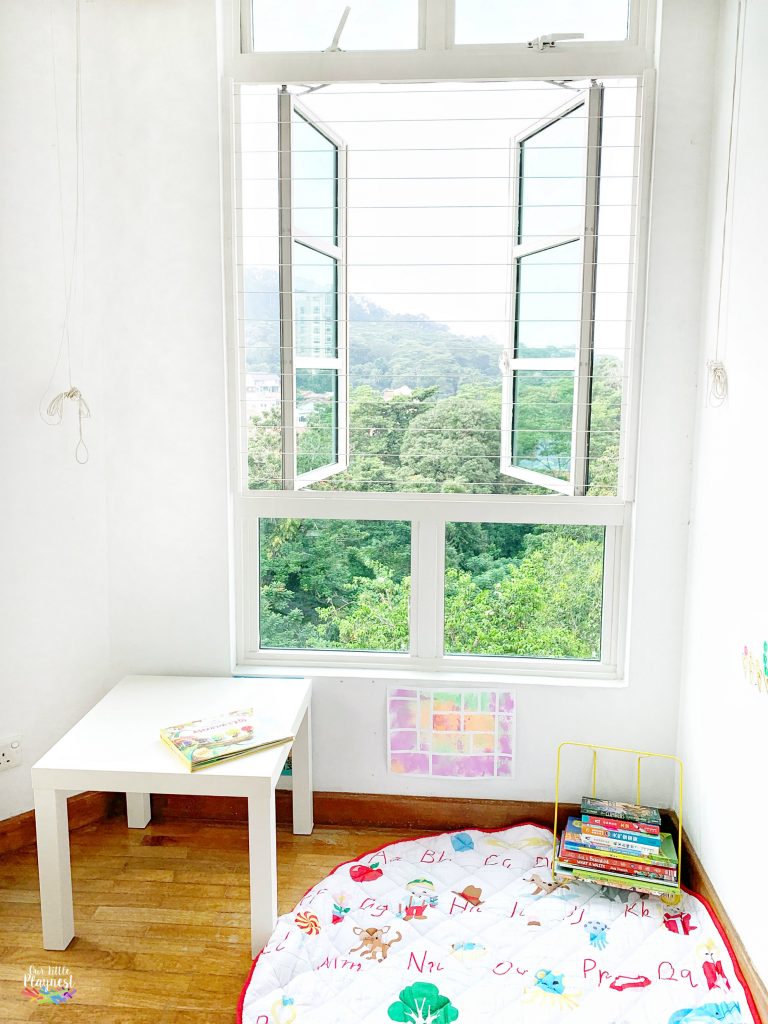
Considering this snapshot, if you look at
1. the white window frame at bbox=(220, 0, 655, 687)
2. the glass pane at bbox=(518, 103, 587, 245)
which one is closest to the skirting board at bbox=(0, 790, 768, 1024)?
the white window frame at bbox=(220, 0, 655, 687)

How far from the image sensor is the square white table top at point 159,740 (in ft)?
6.03

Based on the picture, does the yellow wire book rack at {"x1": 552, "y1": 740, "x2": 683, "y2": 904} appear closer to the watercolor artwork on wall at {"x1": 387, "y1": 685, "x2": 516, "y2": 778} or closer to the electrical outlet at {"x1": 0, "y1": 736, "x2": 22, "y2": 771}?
the watercolor artwork on wall at {"x1": 387, "y1": 685, "x2": 516, "y2": 778}

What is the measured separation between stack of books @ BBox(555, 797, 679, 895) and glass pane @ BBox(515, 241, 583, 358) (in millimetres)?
1270

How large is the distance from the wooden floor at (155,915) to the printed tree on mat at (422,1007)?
1.17 feet

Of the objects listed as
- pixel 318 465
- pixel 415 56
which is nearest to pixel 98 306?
pixel 318 465

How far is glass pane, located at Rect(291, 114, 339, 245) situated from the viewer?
2.28 meters

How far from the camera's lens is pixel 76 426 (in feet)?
7.61

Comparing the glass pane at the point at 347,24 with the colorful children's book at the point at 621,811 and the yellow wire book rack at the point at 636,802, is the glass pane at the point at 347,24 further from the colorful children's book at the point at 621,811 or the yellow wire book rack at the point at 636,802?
the colorful children's book at the point at 621,811

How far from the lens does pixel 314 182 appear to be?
2295 mm

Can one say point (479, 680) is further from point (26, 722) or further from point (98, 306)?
point (98, 306)

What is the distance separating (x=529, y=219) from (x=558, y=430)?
1.89ft

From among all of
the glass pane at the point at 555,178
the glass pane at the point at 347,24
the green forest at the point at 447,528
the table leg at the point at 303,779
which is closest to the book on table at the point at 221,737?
the table leg at the point at 303,779

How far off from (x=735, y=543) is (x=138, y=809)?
1.79 metres

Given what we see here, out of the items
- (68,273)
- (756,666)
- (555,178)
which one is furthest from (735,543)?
(68,273)
